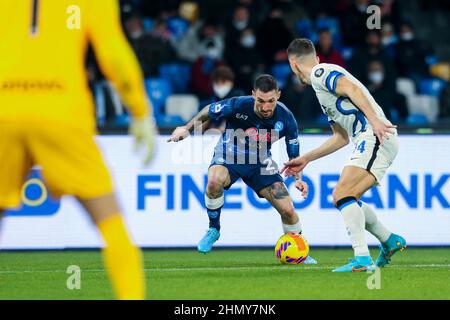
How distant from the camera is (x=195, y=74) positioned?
52.9ft

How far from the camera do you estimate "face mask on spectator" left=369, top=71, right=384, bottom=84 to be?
15898 mm

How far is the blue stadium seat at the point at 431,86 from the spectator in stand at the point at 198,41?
3253mm

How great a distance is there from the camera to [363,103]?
8.70 meters

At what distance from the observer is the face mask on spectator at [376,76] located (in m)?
15.9

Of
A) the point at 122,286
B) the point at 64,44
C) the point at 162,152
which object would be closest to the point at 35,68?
the point at 64,44

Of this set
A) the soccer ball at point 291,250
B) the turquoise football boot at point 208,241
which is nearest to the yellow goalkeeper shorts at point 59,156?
the soccer ball at point 291,250

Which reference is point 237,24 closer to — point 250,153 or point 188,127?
point 250,153

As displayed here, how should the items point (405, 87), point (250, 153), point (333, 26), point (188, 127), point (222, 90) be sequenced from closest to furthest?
1. point (188, 127)
2. point (250, 153)
3. point (222, 90)
4. point (405, 87)
5. point (333, 26)

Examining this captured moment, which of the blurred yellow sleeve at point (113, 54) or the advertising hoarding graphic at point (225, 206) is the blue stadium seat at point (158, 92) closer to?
the advertising hoarding graphic at point (225, 206)

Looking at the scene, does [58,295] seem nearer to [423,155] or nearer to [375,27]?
[423,155]

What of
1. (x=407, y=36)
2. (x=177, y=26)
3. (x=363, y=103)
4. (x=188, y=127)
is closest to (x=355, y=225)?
(x=363, y=103)

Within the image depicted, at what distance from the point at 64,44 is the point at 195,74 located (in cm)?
1053

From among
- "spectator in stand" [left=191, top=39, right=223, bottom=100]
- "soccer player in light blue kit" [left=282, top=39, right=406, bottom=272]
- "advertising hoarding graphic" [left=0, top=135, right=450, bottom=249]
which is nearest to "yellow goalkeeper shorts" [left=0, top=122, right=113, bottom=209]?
"soccer player in light blue kit" [left=282, top=39, right=406, bottom=272]

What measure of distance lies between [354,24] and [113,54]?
12.3 m
